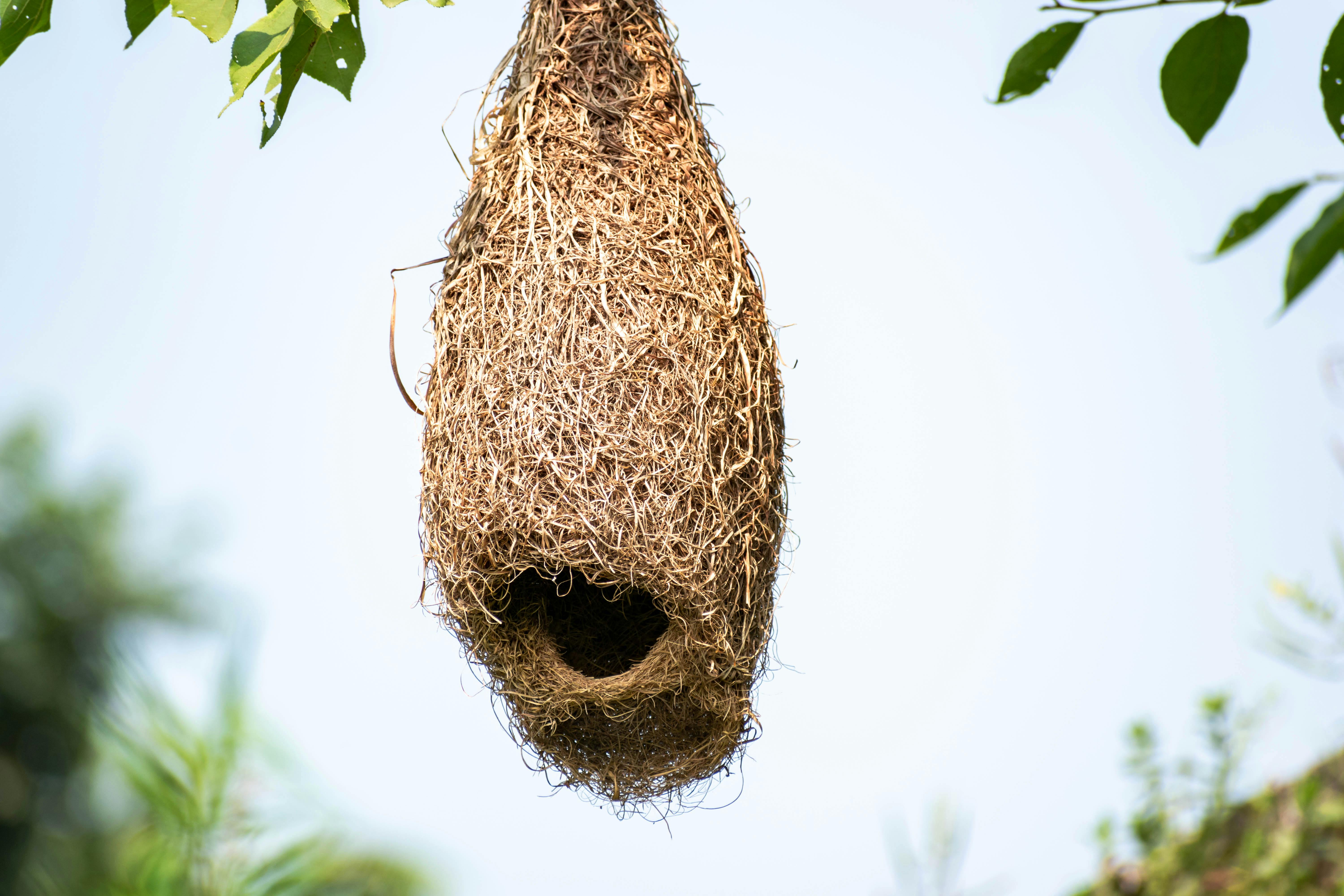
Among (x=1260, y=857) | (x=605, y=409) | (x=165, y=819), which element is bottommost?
(x=1260, y=857)

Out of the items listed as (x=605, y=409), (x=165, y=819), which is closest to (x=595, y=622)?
(x=605, y=409)

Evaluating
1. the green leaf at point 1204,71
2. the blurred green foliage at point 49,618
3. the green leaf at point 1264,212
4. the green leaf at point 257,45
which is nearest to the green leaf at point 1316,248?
the green leaf at point 1264,212

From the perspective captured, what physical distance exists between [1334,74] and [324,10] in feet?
2.35

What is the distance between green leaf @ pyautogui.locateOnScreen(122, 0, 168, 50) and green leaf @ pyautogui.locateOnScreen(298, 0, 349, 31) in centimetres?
21

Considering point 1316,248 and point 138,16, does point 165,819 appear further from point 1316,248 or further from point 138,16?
point 1316,248

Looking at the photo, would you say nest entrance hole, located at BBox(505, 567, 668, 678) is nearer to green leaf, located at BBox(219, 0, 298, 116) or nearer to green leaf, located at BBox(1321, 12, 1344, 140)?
green leaf, located at BBox(219, 0, 298, 116)

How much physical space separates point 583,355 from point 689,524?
0.78 feet

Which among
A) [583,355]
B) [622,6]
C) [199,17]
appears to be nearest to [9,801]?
[583,355]

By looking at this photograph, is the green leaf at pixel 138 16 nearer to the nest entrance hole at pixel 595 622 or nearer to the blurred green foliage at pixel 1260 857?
the nest entrance hole at pixel 595 622

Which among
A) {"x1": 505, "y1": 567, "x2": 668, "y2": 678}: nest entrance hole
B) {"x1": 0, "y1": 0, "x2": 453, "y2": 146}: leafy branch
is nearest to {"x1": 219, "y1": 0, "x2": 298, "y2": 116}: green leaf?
{"x1": 0, "y1": 0, "x2": 453, "y2": 146}: leafy branch

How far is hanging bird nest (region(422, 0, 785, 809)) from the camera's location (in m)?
1.31

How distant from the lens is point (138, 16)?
3.27ft

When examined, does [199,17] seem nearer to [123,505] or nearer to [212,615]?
[212,615]

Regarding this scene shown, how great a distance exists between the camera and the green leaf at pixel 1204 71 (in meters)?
0.65
